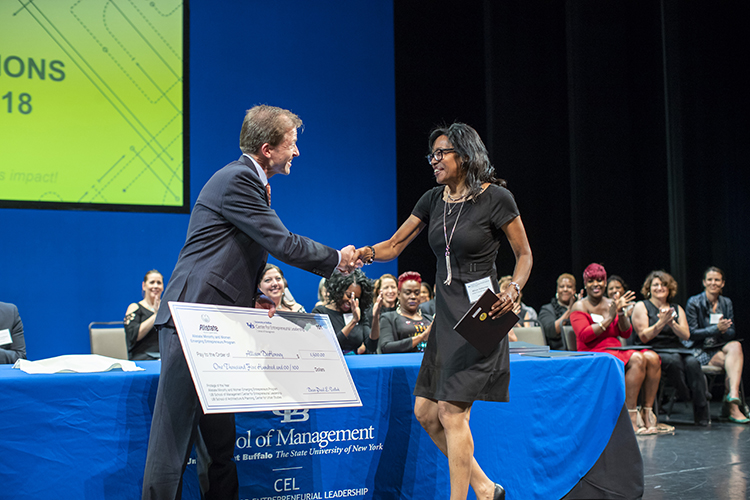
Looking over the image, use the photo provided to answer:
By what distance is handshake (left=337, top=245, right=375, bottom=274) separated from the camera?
248 centimetres

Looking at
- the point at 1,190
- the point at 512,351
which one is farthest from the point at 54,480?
the point at 1,190

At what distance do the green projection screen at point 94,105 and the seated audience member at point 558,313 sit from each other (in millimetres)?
3892

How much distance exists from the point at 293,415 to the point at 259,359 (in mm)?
625

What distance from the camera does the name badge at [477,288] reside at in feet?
8.04

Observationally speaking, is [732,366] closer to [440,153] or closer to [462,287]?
[462,287]

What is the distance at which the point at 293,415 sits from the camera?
2707mm

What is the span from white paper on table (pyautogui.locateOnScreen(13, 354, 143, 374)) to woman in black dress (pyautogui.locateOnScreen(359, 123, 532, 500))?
3.79 feet

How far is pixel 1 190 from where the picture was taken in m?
6.06

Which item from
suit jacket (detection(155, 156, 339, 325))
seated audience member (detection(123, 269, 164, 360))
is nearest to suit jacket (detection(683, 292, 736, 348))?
seated audience member (detection(123, 269, 164, 360))

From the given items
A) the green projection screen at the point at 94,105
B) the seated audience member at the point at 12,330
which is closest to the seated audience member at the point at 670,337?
the green projection screen at the point at 94,105

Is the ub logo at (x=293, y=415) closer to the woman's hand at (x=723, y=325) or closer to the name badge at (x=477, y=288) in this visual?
the name badge at (x=477, y=288)

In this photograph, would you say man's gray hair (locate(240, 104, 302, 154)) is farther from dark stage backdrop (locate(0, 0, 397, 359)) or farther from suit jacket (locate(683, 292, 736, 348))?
suit jacket (locate(683, 292, 736, 348))

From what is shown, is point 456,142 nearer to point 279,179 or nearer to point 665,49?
point 279,179

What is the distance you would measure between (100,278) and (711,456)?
548 cm
